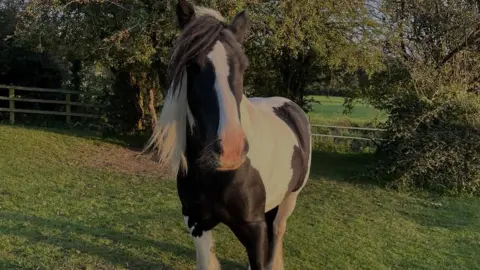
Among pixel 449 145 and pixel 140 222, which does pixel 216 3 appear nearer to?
pixel 140 222

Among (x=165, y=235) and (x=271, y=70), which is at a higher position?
(x=271, y=70)

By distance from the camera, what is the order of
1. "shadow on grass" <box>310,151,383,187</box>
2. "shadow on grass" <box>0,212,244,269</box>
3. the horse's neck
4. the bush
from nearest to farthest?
1. the horse's neck
2. "shadow on grass" <box>0,212,244,269</box>
3. the bush
4. "shadow on grass" <box>310,151,383,187</box>

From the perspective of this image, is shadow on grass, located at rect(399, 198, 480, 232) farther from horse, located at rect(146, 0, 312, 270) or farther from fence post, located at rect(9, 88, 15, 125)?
fence post, located at rect(9, 88, 15, 125)

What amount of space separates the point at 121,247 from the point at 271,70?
7.21 metres

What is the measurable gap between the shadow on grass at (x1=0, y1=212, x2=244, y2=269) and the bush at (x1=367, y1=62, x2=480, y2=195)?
4671 millimetres

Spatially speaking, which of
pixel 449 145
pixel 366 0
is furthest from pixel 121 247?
pixel 366 0

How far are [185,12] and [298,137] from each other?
1.47m

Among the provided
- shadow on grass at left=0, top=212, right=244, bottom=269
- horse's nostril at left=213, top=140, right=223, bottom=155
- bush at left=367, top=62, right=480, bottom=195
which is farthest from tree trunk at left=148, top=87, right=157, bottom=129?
horse's nostril at left=213, top=140, right=223, bottom=155

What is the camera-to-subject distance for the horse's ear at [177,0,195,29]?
2104mm

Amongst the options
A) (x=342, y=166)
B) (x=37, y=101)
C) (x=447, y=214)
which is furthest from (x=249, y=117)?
(x=37, y=101)

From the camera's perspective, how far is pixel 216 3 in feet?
22.4

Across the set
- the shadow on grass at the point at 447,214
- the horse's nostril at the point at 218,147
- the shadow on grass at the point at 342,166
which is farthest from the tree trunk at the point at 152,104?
the horse's nostril at the point at 218,147

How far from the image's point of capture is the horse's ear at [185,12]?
6.90ft

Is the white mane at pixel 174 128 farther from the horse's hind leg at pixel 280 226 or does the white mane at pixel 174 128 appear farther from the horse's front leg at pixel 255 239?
the horse's hind leg at pixel 280 226
